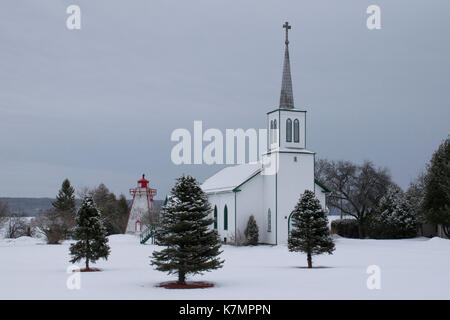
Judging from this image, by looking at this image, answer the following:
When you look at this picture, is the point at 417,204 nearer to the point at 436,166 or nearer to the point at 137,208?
the point at 436,166

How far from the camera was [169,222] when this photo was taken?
19.1 m

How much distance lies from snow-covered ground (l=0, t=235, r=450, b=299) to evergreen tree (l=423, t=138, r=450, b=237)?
11.4 metres

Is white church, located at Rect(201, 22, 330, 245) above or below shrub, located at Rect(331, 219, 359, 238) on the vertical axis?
above

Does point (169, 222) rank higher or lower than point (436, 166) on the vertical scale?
lower

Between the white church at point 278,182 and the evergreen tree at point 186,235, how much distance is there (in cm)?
2188

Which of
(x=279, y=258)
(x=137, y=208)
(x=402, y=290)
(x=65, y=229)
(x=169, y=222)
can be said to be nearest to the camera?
(x=402, y=290)

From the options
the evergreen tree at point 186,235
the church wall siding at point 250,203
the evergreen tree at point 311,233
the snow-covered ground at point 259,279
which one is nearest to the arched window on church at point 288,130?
the church wall siding at point 250,203

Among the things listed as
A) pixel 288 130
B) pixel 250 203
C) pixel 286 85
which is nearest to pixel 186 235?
pixel 250 203

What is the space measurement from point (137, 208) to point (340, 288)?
4645 centimetres

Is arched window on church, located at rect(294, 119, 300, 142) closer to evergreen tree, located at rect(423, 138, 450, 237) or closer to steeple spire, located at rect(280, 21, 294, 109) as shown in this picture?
steeple spire, located at rect(280, 21, 294, 109)

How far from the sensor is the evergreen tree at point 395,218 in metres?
44.6

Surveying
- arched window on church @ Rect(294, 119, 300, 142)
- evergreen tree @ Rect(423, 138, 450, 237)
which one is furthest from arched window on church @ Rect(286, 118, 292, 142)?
evergreen tree @ Rect(423, 138, 450, 237)

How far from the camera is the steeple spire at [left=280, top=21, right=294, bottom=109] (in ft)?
140

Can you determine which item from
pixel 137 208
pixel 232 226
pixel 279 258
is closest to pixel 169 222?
pixel 279 258
